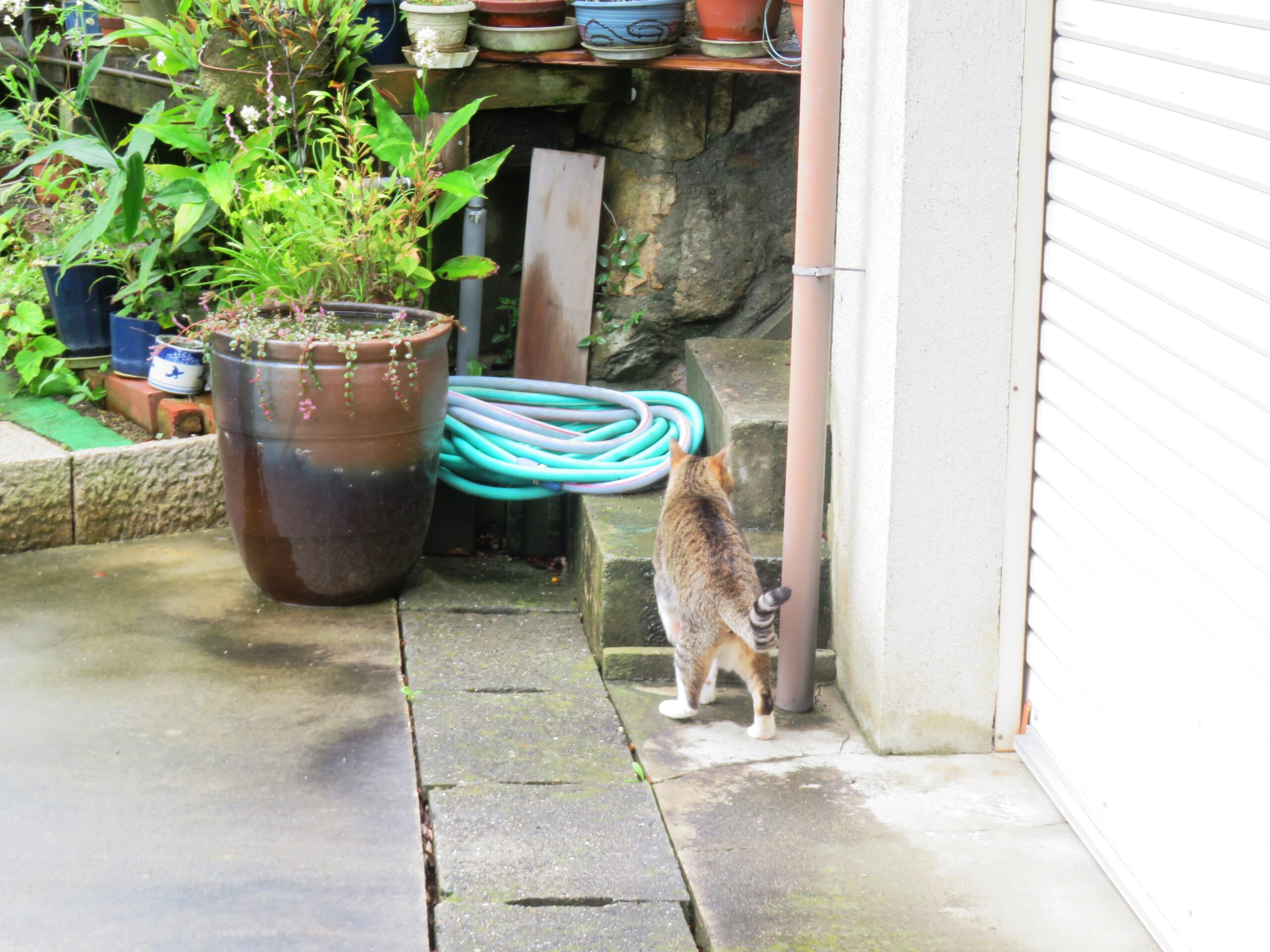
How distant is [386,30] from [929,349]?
9.06 feet

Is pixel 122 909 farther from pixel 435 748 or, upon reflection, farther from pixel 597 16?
pixel 597 16

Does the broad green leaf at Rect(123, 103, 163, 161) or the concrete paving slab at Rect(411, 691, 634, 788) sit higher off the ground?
the broad green leaf at Rect(123, 103, 163, 161)

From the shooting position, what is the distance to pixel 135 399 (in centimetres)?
496

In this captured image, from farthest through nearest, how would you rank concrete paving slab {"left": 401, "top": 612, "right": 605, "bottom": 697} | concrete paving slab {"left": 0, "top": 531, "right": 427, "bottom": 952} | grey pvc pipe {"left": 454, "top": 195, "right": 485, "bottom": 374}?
grey pvc pipe {"left": 454, "top": 195, "right": 485, "bottom": 374}
concrete paving slab {"left": 401, "top": 612, "right": 605, "bottom": 697}
concrete paving slab {"left": 0, "top": 531, "right": 427, "bottom": 952}

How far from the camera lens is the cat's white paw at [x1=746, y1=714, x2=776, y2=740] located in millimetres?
3354

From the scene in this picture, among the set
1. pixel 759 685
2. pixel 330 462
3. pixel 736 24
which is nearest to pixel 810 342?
pixel 759 685

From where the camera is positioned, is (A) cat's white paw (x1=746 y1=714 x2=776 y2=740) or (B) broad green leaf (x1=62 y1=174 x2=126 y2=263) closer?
(A) cat's white paw (x1=746 y1=714 x2=776 y2=740)

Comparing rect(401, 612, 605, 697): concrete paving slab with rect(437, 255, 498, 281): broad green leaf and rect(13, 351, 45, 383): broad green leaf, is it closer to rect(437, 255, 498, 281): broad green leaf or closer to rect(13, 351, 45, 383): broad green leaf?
rect(437, 255, 498, 281): broad green leaf

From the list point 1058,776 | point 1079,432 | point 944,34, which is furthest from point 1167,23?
point 1058,776

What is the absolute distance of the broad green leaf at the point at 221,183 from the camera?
4.35 meters

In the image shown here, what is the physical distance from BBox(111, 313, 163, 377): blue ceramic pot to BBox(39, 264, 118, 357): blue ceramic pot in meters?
0.18

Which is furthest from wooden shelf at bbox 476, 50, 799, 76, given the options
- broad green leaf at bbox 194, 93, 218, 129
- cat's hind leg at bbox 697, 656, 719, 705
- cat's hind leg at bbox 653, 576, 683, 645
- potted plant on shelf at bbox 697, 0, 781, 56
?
cat's hind leg at bbox 697, 656, 719, 705

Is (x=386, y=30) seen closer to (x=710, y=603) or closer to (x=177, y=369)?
(x=177, y=369)

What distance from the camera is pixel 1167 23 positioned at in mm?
2488
